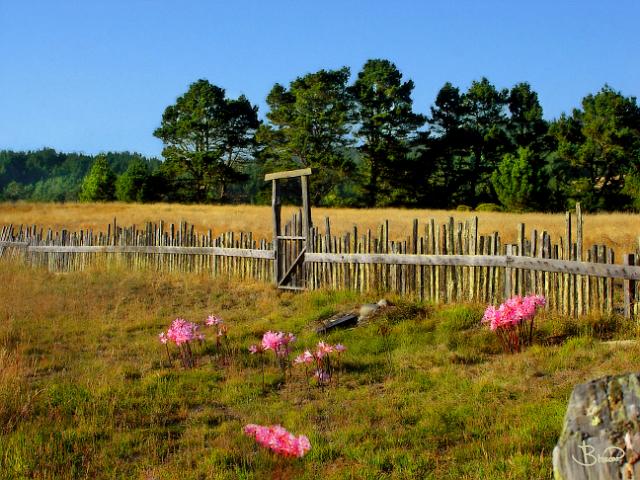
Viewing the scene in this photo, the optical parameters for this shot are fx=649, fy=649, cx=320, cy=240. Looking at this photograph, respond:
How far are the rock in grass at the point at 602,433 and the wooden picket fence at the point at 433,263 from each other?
5542mm

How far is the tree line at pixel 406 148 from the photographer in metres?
45.3

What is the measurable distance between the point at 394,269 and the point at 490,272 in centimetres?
181

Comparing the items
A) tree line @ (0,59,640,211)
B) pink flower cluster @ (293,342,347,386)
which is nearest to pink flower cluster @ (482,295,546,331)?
pink flower cluster @ (293,342,347,386)

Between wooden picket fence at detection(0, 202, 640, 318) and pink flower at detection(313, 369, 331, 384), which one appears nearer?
pink flower at detection(313, 369, 331, 384)

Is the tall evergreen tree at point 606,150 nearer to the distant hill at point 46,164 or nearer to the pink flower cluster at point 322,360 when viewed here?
the pink flower cluster at point 322,360

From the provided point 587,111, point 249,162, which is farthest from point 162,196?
point 587,111

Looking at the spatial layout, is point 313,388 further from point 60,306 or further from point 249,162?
point 249,162

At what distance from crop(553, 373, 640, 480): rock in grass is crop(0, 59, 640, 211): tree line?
4368 cm

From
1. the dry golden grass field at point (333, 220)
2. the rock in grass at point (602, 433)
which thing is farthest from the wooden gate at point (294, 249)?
the rock in grass at point (602, 433)

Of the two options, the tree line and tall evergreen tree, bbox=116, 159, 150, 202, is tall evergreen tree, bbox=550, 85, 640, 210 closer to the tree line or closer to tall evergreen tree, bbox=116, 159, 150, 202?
the tree line

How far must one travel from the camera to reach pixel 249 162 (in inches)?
2472

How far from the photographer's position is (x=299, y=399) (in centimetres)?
619

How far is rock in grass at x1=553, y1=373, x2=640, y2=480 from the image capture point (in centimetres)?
252

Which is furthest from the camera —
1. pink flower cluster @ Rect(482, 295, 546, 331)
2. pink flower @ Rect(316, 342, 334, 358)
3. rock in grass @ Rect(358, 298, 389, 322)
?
rock in grass @ Rect(358, 298, 389, 322)
